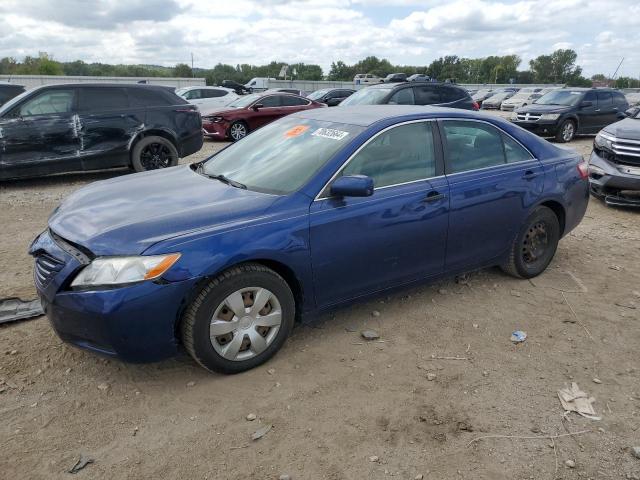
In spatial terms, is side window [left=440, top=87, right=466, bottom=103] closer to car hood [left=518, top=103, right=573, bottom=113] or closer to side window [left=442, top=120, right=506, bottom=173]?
car hood [left=518, top=103, right=573, bottom=113]

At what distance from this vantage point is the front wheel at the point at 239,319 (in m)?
2.98

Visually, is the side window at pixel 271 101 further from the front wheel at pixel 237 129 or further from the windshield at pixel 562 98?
the windshield at pixel 562 98

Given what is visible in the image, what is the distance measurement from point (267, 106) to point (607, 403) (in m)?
13.3

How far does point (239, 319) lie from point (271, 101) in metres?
12.8

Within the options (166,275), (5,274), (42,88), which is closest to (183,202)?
(166,275)

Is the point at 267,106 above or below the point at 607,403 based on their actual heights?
above

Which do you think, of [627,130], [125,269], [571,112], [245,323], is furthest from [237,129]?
A: [125,269]

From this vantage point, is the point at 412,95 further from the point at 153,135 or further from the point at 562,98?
the point at 562,98

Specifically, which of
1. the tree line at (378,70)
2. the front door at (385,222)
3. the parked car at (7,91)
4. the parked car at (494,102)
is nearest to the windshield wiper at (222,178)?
the front door at (385,222)

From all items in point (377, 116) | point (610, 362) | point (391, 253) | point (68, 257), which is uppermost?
point (377, 116)

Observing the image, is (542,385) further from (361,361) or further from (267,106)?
(267,106)

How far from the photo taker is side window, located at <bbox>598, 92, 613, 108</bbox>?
15.7 metres

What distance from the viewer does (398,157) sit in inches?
150

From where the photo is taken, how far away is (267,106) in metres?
15.0
